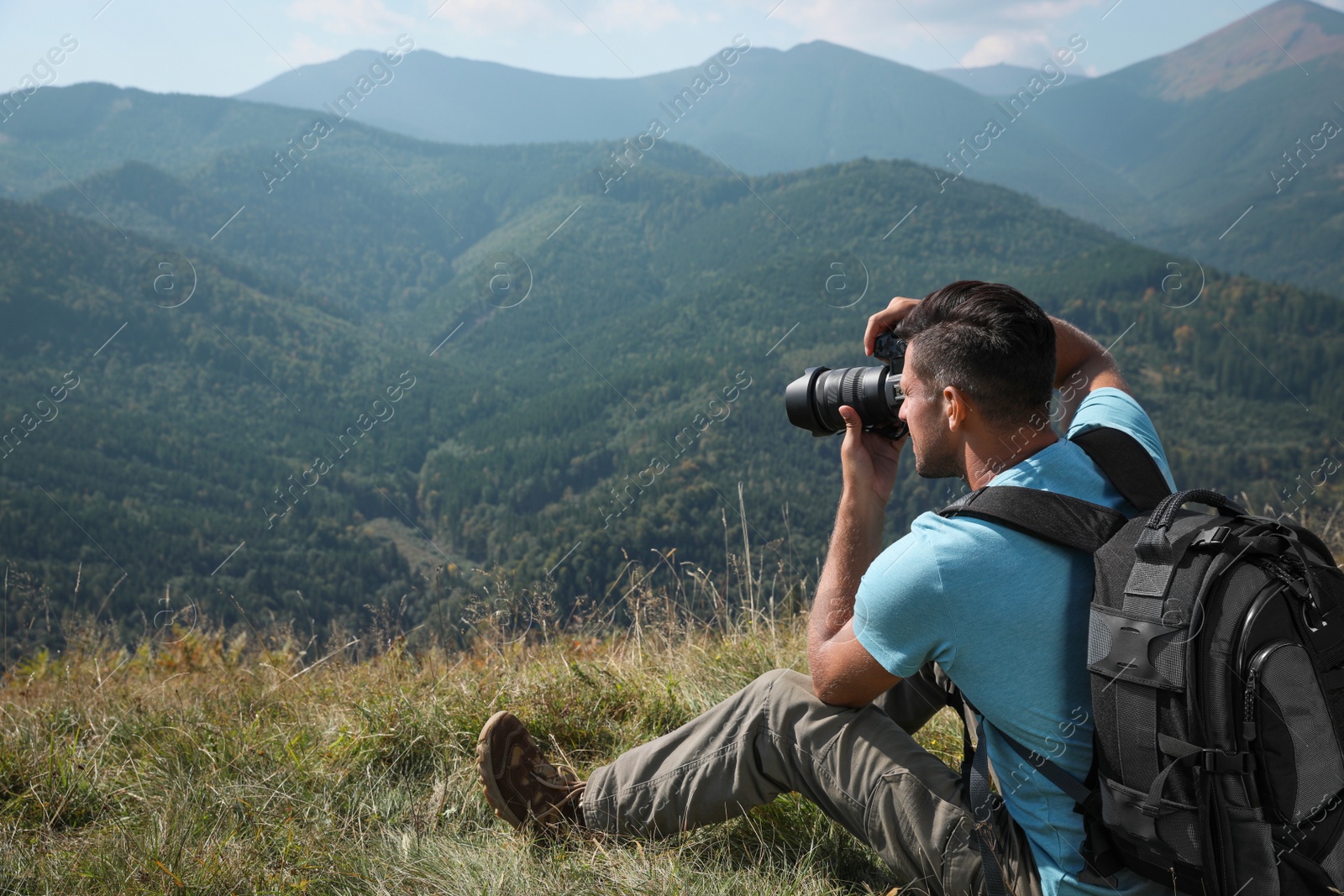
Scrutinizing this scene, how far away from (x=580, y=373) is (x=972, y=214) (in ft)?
192

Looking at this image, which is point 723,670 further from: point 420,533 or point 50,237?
point 50,237

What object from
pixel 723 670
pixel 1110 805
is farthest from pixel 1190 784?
pixel 723 670

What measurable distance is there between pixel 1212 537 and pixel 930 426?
0.51 metres

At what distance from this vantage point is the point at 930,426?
159cm

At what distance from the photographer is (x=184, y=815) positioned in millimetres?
2131

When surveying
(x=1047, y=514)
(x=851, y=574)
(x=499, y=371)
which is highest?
(x=1047, y=514)

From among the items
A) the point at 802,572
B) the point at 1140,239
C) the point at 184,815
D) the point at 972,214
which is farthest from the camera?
the point at 1140,239

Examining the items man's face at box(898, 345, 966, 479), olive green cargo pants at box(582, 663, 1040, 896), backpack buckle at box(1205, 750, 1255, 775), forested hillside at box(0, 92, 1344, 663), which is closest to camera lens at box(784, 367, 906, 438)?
man's face at box(898, 345, 966, 479)

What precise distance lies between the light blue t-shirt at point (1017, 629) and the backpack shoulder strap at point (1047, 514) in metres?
0.02

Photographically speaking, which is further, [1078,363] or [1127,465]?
[1078,363]

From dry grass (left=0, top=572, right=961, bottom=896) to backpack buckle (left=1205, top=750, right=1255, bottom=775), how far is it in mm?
901

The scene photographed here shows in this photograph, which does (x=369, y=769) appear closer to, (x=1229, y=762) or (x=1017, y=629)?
(x=1017, y=629)

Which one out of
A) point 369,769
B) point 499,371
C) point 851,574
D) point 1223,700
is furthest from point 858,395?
point 499,371

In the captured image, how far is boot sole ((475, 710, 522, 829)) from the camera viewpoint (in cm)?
197
